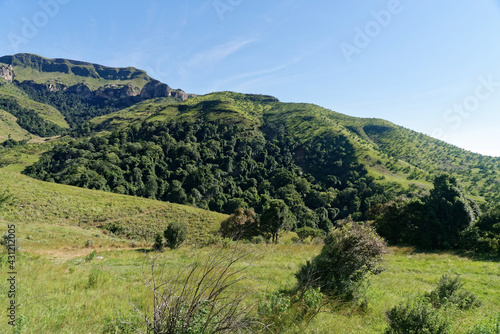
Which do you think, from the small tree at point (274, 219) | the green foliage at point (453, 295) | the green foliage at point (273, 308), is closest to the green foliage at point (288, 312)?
the green foliage at point (273, 308)

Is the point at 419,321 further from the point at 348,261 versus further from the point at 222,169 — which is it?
the point at 222,169

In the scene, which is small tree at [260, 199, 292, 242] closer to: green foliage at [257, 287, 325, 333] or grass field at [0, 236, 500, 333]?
grass field at [0, 236, 500, 333]

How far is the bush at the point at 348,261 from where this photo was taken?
6.79 meters

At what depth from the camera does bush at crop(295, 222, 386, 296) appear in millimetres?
6785

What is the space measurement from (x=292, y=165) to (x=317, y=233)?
96999 millimetres

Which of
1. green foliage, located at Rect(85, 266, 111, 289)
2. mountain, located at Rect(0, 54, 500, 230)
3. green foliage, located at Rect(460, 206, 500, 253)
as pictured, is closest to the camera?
green foliage, located at Rect(85, 266, 111, 289)

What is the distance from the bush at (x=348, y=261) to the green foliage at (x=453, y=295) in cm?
196

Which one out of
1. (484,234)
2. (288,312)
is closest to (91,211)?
(288,312)

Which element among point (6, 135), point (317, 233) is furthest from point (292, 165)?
point (6, 135)

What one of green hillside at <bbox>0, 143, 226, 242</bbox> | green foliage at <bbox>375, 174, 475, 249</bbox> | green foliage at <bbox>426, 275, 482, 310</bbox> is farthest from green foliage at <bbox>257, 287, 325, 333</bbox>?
green foliage at <bbox>375, 174, 475, 249</bbox>

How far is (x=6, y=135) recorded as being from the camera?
166m

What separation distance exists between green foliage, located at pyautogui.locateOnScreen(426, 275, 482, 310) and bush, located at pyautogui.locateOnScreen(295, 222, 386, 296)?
1.96m

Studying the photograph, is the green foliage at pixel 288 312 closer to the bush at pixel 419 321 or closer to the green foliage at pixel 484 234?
the bush at pixel 419 321

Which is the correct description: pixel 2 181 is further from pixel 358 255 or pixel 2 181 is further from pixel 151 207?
pixel 358 255
